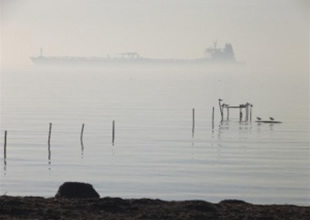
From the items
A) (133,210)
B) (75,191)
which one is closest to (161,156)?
(75,191)

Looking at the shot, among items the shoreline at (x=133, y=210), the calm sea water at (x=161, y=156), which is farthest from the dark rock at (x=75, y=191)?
the calm sea water at (x=161, y=156)

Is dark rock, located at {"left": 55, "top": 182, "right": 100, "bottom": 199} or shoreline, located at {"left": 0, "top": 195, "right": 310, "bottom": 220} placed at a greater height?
dark rock, located at {"left": 55, "top": 182, "right": 100, "bottom": 199}

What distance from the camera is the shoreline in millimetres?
14742

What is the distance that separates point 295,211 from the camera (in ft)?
51.5

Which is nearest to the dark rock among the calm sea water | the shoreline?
the shoreline

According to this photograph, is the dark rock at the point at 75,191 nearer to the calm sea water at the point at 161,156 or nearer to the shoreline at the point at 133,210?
the shoreline at the point at 133,210

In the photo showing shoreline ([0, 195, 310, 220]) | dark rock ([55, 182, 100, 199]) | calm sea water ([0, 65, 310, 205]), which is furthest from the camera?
calm sea water ([0, 65, 310, 205])

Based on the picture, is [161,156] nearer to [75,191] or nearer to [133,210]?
[75,191]

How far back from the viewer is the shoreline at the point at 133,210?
48.4 feet

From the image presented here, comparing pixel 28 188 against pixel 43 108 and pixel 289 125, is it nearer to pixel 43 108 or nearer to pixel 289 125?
pixel 289 125

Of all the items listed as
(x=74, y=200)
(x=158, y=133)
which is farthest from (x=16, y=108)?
(x=74, y=200)

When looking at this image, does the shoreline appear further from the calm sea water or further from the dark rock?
the calm sea water

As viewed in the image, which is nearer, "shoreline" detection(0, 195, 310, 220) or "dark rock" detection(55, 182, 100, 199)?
"shoreline" detection(0, 195, 310, 220)

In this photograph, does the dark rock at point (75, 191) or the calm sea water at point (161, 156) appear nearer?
the dark rock at point (75, 191)
